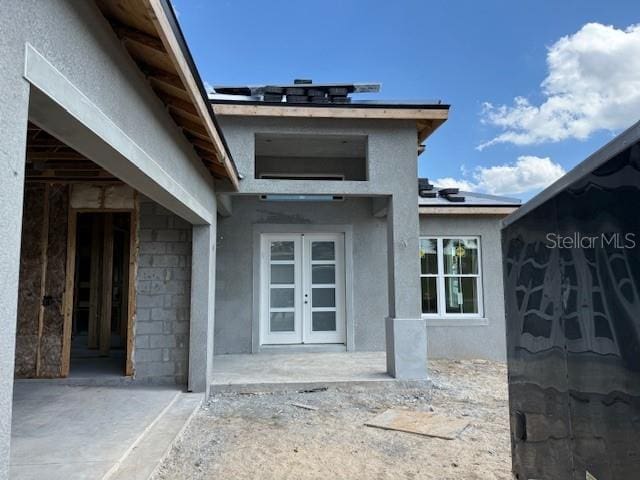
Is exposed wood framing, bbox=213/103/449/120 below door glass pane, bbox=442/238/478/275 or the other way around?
the other way around

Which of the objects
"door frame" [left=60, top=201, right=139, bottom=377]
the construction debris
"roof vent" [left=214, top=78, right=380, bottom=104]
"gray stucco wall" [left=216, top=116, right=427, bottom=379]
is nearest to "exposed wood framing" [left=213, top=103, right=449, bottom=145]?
"gray stucco wall" [left=216, top=116, right=427, bottom=379]

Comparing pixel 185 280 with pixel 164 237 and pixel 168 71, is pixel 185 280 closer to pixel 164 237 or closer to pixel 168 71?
pixel 164 237

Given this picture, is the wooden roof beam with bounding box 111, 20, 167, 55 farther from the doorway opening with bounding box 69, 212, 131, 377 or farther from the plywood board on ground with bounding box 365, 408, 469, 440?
the doorway opening with bounding box 69, 212, 131, 377

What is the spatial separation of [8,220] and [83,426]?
3.69 metres

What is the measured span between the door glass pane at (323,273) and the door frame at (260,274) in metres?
0.31

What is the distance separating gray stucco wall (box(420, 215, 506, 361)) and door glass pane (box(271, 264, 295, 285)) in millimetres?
3146

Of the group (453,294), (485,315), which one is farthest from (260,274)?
(485,315)

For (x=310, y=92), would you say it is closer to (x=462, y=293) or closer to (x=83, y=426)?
(x=462, y=293)

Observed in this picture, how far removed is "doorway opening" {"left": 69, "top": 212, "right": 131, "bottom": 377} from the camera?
27.5 feet

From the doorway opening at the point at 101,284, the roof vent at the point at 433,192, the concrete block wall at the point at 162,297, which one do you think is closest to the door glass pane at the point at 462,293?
the roof vent at the point at 433,192

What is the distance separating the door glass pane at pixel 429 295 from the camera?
9.40 metres

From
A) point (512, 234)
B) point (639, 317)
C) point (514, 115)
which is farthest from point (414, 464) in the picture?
point (514, 115)

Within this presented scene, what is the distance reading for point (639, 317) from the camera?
1.26 m

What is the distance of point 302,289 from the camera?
9211mm
